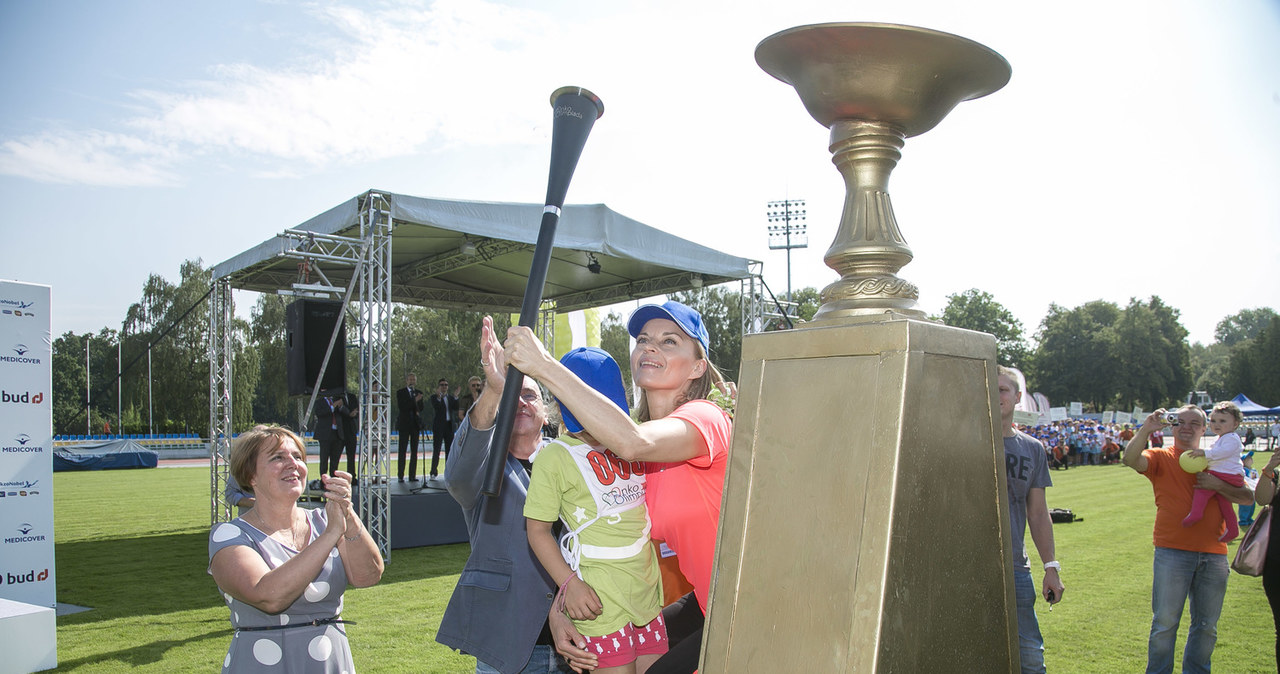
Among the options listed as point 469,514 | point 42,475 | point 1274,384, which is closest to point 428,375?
point 42,475

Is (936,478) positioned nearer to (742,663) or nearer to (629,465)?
(742,663)

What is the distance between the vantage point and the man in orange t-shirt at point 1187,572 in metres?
4.57

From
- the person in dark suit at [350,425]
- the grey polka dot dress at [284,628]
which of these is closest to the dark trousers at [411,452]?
the person in dark suit at [350,425]

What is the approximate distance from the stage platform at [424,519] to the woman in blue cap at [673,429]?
29.2 ft

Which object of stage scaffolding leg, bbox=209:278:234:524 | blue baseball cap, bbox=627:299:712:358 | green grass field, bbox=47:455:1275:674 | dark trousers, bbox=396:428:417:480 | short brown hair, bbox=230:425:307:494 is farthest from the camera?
dark trousers, bbox=396:428:417:480

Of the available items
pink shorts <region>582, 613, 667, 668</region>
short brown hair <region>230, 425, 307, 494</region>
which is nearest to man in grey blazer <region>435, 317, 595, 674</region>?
pink shorts <region>582, 613, 667, 668</region>

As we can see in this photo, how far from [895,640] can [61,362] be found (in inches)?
3054

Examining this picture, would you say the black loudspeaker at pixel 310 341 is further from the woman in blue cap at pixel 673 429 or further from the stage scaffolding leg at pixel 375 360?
the woman in blue cap at pixel 673 429

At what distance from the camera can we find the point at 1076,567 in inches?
365

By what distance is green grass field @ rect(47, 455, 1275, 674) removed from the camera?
19.5 ft

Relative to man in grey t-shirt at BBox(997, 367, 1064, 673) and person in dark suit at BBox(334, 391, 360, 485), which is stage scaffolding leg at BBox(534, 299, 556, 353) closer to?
person in dark suit at BBox(334, 391, 360, 485)

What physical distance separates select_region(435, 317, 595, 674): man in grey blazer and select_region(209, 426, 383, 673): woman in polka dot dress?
1.35 feet

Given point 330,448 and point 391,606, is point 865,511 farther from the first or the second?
point 330,448

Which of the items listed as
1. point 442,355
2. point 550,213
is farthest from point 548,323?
point 442,355
